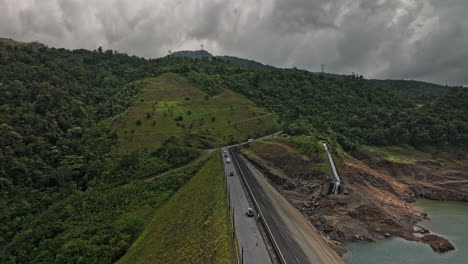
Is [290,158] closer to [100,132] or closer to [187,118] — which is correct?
[187,118]

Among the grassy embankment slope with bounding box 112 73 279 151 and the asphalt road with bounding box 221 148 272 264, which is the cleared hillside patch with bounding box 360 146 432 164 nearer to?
the grassy embankment slope with bounding box 112 73 279 151

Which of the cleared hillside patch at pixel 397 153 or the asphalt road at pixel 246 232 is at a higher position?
the cleared hillside patch at pixel 397 153

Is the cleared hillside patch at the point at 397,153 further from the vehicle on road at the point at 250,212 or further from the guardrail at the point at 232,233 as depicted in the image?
the vehicle on road at the point at 250,212

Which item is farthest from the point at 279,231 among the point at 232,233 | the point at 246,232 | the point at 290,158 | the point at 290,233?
the point at 290,158

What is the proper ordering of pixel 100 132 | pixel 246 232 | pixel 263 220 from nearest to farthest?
pixel 246 232 < pixel 263 220 < pixel 100 132

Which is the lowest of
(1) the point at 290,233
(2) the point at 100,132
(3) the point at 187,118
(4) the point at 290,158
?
(1) the point at 290,233

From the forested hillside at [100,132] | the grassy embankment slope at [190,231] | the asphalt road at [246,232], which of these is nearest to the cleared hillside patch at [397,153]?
the forested hillside at [100,132]

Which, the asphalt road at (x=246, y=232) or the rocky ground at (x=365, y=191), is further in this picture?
the rocky ground at (x=365, y=191)
